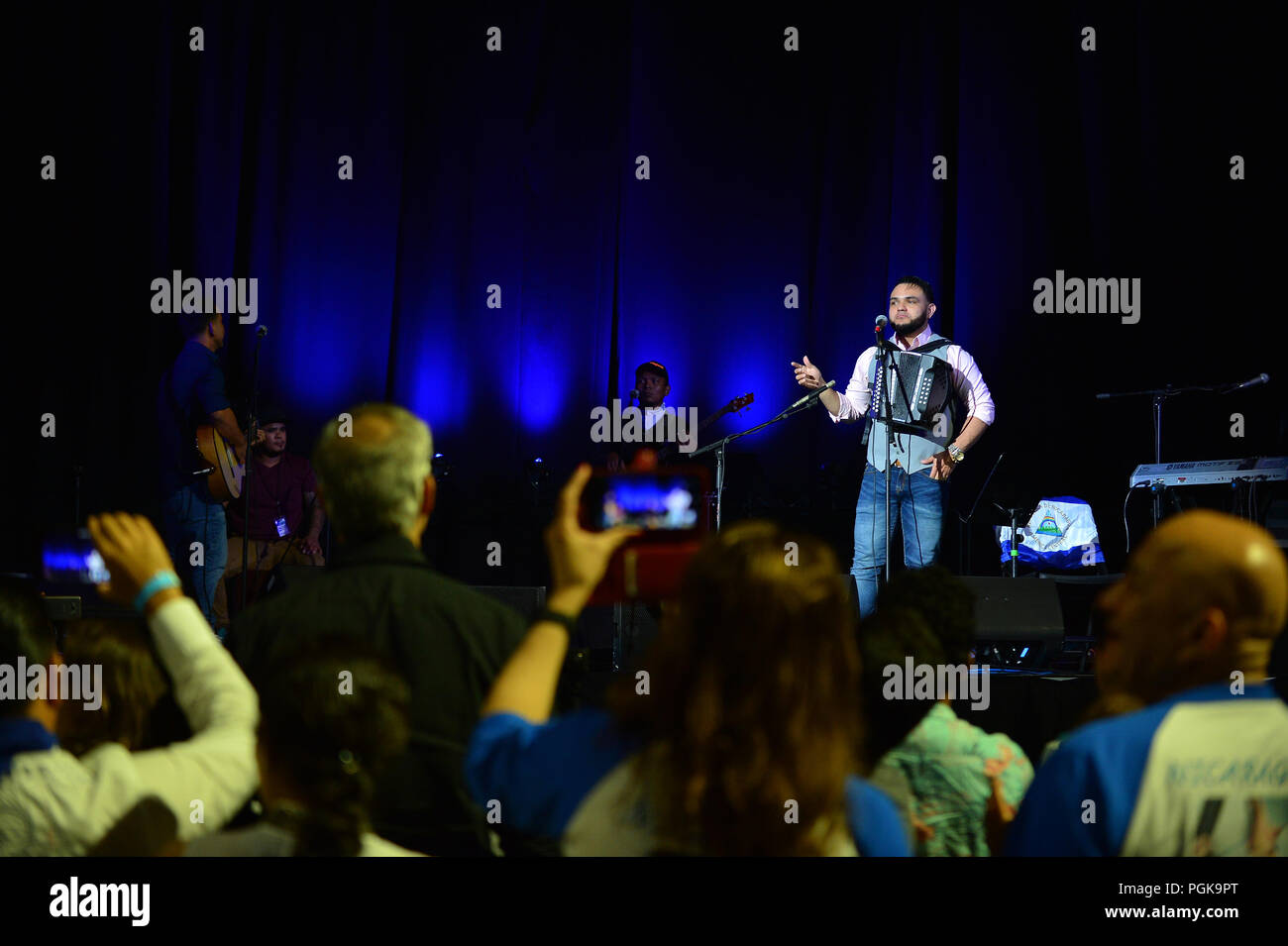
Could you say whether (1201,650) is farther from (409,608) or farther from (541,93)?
(541,93)

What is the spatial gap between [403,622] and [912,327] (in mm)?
4361

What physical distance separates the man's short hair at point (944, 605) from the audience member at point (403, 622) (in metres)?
0.81

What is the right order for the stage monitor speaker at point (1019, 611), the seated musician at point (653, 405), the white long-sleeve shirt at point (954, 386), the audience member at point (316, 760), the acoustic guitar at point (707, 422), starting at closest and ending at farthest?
the audience member at point (316, 760), the stage monitor speaker at point (1019, 611), the white long-sleeve shirt at point (954, 386), the acoustic guitar at point (707, 422), the seated musician at point (653, 405)

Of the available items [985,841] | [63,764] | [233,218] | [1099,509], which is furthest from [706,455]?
[63,764]

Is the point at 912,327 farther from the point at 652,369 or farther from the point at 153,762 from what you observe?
the point at 153,762

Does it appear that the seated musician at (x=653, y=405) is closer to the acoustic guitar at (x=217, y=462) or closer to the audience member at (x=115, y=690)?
the acoustic guitar at (x=217, y=462)

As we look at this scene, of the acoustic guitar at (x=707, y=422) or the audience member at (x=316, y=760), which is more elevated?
the acoustic guitar at (x=707, y=422)

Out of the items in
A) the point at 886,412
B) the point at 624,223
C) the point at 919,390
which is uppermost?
the point at 624,223

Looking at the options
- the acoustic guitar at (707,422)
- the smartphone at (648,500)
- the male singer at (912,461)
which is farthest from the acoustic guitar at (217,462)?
the smartphone at (648,500)

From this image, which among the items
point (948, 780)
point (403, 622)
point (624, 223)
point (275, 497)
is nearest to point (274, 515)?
point (275, 497)

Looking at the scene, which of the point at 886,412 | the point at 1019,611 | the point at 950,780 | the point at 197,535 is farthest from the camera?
the point at 197,535

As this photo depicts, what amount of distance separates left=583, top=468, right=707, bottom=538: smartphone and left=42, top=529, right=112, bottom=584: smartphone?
965 millimetres

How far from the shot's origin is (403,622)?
185cm

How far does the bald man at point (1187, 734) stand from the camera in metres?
1.36
